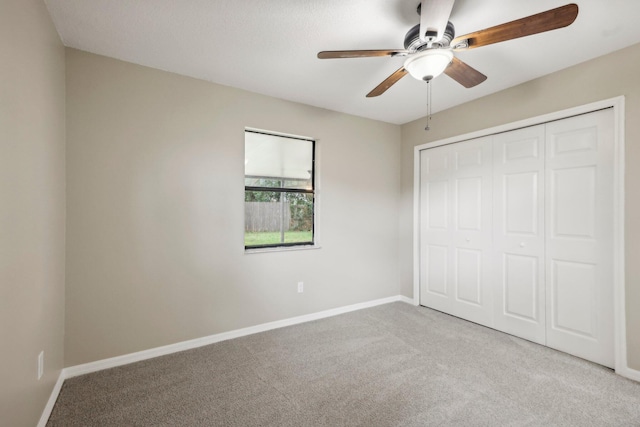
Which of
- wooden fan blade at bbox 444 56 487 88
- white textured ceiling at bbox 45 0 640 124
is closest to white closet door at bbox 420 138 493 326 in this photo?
white textured ceiling at bbox 45 0 640 124

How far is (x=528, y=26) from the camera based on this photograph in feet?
4.76

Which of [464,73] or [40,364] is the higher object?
[464,73]

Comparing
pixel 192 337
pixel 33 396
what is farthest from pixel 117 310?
pixel 33 396

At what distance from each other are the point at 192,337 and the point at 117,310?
656mm

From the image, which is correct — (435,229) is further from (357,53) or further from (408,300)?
(357,53)

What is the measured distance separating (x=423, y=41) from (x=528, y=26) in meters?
0.49

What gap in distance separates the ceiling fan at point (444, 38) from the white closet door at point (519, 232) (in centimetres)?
120

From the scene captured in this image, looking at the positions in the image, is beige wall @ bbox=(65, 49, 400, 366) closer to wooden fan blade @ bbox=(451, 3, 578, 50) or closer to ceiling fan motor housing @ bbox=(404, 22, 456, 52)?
ceiling fan motor housing @ bbox=(404, 22, 456, 52)

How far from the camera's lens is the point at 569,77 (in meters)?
2.52

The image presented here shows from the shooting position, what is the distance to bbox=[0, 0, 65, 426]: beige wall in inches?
50.9

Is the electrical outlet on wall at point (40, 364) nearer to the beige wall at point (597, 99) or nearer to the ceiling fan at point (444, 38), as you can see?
the ceiling fan at point (444, 38)

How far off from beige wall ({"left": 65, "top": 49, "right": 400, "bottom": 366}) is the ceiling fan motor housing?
1.71 m

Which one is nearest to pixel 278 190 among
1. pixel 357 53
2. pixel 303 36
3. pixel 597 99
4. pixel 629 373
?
pixel 303 36

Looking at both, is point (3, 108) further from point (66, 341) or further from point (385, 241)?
point (385, 241)
